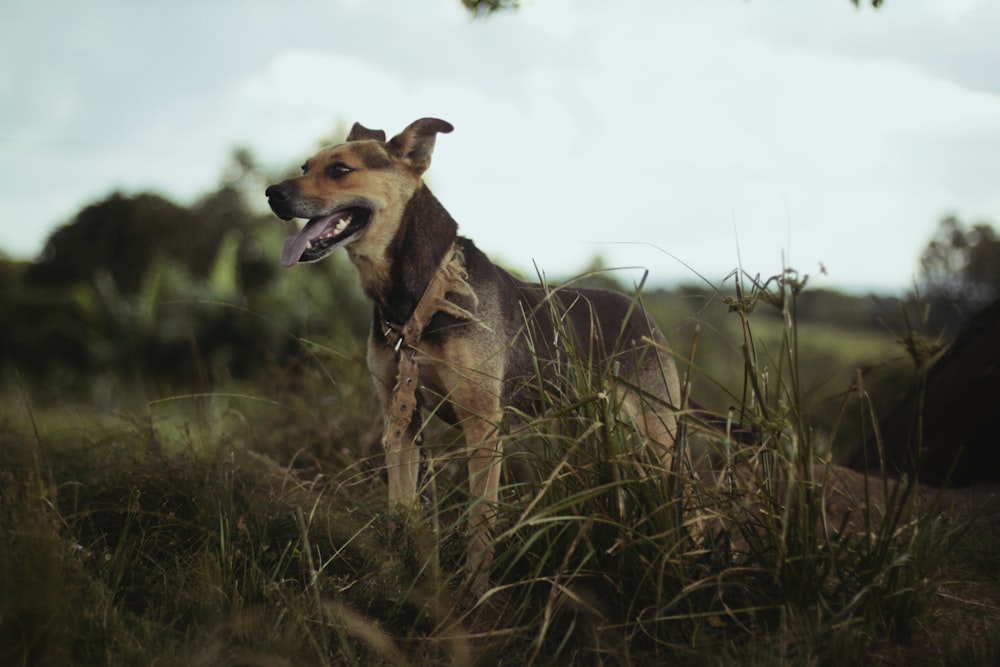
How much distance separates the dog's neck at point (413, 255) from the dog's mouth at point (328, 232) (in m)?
0.22

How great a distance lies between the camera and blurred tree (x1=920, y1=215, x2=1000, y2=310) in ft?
26.9

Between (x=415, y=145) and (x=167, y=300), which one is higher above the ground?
(x=415, y=145)

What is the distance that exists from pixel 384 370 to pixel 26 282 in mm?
14056

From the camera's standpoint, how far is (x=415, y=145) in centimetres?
481

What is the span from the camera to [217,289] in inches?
560

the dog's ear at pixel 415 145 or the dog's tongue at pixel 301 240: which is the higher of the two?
the dog's ear at pixel 415 145

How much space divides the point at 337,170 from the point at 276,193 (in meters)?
0.38

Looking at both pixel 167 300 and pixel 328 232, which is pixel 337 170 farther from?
pixel 167 300

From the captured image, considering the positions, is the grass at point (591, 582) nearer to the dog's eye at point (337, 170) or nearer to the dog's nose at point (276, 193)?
the dog's nose at point (276, 193)

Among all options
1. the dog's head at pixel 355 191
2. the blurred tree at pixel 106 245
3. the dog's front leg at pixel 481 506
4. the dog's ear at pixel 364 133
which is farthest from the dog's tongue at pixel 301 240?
the blurred tree at pixel 106 245

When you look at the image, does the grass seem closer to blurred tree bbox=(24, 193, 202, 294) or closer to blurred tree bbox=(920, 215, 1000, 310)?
blurred tree bbox=(920, 215, 1000, 310)

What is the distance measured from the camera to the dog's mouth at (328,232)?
4428 millimetres

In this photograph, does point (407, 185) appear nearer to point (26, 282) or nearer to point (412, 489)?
point (412, 489)

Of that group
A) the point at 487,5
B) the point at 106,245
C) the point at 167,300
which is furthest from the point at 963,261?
the point at 106,245
